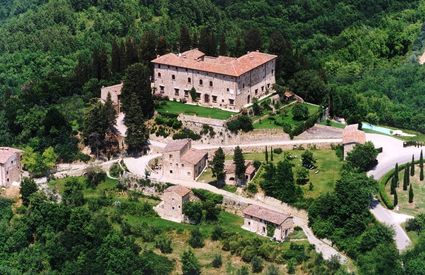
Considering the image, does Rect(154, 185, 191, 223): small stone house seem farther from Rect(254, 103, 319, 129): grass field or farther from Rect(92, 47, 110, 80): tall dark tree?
Rect(92, 47, 110, 80): tall dark tree

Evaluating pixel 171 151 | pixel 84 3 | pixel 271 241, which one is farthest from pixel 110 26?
pixel 271 241

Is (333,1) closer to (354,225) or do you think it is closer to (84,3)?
(84,3)

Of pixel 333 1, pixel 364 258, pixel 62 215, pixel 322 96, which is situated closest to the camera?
pixel 364 258

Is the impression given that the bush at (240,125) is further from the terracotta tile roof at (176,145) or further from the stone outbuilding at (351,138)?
the stone outbuilding at (351,138)

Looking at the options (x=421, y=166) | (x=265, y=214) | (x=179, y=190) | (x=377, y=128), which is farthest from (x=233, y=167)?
(x=377, y=128)

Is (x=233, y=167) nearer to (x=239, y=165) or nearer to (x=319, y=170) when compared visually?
(x=239, y=165)

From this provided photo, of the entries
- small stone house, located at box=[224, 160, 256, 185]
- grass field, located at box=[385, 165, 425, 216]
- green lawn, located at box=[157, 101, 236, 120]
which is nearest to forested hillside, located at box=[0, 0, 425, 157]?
green lawn, located at box=[157, 101, 236, 120]
